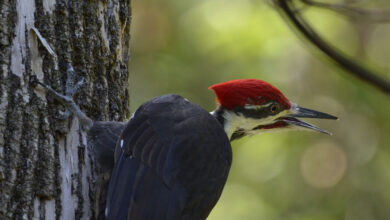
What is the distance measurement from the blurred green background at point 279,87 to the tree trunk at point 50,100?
2.46 metres

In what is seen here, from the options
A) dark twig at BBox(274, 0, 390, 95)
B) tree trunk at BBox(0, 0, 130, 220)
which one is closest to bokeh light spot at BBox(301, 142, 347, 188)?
tree trunk at BBox(0, 0, 130, 220)

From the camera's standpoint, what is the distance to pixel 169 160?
107 inches

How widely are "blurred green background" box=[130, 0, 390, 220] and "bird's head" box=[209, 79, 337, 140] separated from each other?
1.81 meters

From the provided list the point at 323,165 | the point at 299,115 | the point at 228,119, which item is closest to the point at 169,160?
the point at 228,119

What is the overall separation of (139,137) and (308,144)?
3.26 metres

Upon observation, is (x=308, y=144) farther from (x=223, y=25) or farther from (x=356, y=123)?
(x=223, y=25)

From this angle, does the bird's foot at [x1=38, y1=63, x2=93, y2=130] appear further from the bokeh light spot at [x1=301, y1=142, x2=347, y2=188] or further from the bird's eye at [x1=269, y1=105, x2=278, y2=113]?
the bokeh light spot at [x1=301, y1=142, x2=347, y2=188]

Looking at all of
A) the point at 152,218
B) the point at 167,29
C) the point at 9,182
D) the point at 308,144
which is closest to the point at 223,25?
the point at 167,29

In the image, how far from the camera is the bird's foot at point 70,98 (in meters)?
2.50

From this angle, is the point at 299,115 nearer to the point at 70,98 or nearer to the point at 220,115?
the point at 220,115

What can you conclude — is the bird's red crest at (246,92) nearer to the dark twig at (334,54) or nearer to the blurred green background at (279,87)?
the dark twig at (334,54)

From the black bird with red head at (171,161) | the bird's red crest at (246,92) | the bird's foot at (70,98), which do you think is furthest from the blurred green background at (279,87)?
the bird's foot at (70,98)

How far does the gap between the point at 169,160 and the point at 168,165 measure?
33 millimetres

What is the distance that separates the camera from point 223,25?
5125 mm
